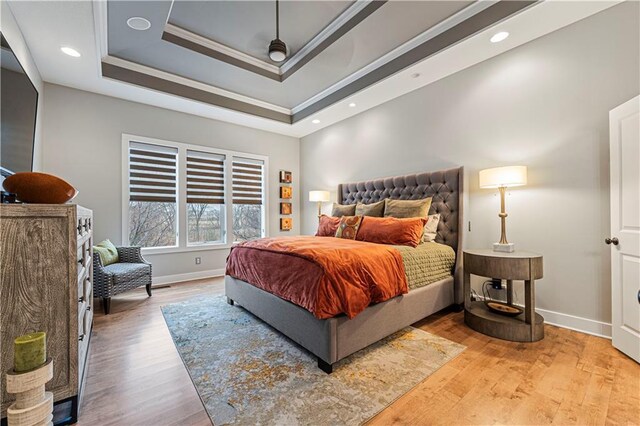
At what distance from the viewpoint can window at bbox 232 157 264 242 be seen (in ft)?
16.5

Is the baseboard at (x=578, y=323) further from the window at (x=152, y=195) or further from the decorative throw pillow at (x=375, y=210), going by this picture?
the window at (x=152, y=195)

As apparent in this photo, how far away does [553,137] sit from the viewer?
8.52 feet

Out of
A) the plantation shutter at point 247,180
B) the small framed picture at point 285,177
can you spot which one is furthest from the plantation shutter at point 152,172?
the small framed picture at point 285,177

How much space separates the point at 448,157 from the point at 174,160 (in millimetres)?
4101

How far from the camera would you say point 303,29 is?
3.05 m

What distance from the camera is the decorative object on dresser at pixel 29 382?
1006 millimetres

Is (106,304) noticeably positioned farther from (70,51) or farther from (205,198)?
(70,51)

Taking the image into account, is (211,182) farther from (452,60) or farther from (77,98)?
(452,60)

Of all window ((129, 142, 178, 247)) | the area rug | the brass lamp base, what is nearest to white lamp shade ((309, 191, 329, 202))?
window ((129, 142, 178, 247))

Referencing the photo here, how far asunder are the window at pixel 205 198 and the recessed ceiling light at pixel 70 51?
5.96ft

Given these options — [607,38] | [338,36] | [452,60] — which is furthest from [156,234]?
[607,38]

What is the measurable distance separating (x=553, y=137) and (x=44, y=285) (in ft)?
13.0

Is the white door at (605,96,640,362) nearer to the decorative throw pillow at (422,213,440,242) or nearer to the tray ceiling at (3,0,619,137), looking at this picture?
the tray ceiling at (3,0,619,137)

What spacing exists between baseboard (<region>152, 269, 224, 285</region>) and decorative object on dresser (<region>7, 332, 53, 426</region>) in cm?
337
